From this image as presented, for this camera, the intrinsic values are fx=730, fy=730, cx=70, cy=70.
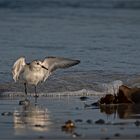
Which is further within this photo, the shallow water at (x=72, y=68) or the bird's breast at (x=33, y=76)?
the bird's breast at (x=33, y=76)

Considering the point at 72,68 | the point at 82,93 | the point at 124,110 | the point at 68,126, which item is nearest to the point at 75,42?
the point at 72,68

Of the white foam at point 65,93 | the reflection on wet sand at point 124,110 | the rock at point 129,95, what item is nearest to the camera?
the reflection on wet sand at point 124,110

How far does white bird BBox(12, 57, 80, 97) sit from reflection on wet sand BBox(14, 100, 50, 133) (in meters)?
1.38

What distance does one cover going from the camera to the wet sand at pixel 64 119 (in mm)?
6953

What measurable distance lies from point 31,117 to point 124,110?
3.96ft

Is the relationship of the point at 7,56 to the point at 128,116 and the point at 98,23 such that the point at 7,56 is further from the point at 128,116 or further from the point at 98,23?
the point at 98,23

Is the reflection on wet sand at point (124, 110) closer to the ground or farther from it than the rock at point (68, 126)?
farther from it

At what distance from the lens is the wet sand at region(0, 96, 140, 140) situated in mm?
6953

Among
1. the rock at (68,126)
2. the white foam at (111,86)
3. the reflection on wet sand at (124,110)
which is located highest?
the white foam at (111,86)

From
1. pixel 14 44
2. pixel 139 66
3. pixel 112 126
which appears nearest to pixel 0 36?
pixel 14 44

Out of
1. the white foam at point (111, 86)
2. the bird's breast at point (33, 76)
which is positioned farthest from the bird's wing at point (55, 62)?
the white foam at point (111, 86)

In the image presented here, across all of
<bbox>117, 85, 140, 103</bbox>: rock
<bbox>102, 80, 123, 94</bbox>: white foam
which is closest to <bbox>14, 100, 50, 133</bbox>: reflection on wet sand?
<bbox>117, 85, 140, 103</bbox>: rock

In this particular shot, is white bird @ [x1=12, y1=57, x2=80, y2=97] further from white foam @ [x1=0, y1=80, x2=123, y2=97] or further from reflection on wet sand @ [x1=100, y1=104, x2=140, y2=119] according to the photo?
reflection on wet sand @ [x1=100, y1=104, x2=140, y2=119]

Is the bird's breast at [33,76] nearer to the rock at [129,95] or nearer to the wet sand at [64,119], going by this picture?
the wet sand at [64,119]
